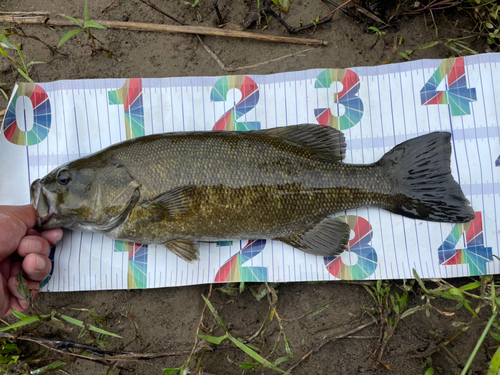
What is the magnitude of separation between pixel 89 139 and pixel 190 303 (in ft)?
5.39

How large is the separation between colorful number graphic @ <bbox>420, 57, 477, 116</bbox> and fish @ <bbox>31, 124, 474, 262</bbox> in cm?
42

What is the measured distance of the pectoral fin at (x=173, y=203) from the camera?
7.56ft

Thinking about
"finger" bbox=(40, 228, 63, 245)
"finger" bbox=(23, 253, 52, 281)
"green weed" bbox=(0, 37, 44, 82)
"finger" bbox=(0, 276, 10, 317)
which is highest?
"green weed" bbox=(0, 37, 44, 82)

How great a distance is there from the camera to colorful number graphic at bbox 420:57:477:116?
271 cm

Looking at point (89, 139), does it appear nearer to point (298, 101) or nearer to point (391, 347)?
point (298, 101)

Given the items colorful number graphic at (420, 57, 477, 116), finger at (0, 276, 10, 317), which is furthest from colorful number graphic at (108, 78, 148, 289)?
colorful number graphic at (420, 57, 477, 116)

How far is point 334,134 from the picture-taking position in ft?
8.33

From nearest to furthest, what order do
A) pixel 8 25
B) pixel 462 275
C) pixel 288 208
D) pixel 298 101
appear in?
1. pixel 288 208
2. pixel 462 275
3. pixel 298 101
4. pixel 8 25

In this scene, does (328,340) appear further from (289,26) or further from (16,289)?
(289,26)

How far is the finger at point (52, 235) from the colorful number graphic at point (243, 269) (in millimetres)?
1316

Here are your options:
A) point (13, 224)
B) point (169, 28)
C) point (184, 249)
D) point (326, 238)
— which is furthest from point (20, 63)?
point (326, 238)

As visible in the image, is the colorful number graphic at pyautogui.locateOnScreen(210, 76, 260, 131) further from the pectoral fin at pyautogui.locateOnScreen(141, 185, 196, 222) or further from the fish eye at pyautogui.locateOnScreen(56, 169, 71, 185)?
the fish eye at pyautogui.locateOnScreen(56, 169, 71, 185)

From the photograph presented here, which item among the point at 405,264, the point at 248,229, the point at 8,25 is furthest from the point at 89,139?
the point at 405,264

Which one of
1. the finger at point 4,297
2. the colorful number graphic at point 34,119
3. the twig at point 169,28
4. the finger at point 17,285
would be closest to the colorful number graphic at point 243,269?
the finger at point 17,285
